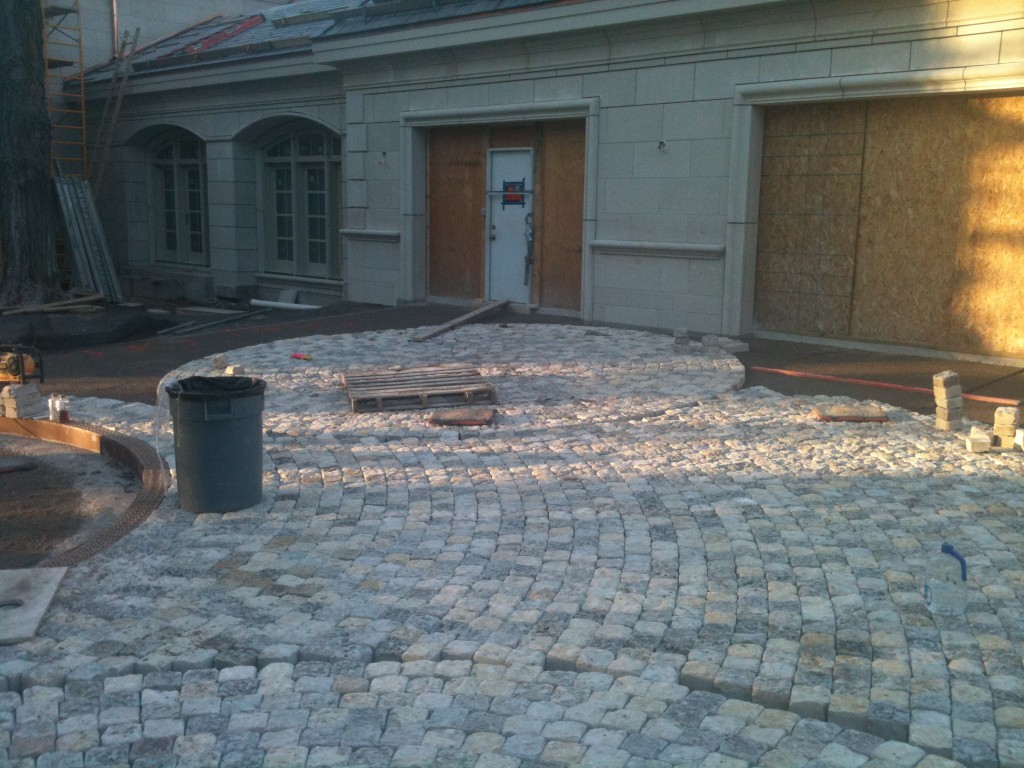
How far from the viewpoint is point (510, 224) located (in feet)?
51.4

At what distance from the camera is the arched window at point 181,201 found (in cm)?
2183

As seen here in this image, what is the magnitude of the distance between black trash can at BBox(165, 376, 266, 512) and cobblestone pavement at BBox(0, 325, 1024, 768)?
135 millimetres

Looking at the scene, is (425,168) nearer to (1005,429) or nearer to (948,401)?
(948,401)

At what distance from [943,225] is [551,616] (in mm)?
8544

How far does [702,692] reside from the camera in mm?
4086

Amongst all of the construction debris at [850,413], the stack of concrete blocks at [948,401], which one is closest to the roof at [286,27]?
the construction debris at [850,413]

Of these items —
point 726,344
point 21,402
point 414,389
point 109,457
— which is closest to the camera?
point 109,457

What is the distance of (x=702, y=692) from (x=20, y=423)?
22.3ft

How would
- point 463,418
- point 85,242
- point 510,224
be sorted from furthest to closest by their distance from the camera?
1. point 85,242
2. point 510,224
3. point 463,418

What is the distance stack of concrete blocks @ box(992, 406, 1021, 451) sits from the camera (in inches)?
297

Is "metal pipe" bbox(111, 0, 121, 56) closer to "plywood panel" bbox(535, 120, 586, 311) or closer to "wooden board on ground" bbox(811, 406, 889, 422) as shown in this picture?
"plywood panel" bbox(535, 120, 586, 311)

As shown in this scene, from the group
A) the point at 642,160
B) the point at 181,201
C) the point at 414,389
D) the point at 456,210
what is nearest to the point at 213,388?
the point at 414,389

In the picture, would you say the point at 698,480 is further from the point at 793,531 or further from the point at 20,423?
the point at 20,423

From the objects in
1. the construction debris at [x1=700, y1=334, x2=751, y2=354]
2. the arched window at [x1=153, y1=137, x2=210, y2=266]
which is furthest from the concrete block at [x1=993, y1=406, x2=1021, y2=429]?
the arched window at [x1=153, y1=137, x2=210, y2=266]
